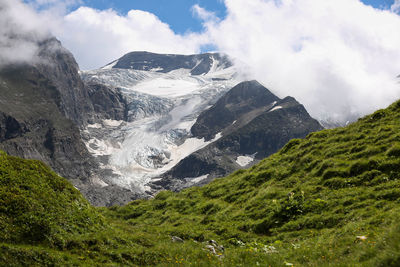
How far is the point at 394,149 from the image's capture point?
85.0 feet

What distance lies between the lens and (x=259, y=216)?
2738 cm

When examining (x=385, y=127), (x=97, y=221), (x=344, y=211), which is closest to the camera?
(x=97, y=221)

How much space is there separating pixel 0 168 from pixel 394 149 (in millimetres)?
26180

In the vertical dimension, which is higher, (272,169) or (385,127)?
(385,127)

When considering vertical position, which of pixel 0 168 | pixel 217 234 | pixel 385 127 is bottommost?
pixel 217 234

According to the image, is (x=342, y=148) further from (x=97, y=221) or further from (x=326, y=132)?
(x=97, y=221)

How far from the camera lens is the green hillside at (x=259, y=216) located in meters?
15.5

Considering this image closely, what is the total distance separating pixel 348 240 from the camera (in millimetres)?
16719

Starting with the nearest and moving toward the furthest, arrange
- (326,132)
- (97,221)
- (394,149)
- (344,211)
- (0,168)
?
(0,168), (97,221), (344,211), (394,149), (326,132)

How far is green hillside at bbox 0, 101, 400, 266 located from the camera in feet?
50.8

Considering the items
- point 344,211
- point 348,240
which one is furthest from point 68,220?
point 344,211

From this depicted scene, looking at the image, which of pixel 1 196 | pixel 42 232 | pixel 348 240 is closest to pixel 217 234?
pixel 348 240

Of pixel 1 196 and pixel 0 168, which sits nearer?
pixel 1 196

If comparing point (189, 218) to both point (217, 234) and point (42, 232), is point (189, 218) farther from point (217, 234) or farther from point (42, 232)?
point (42, 232)
